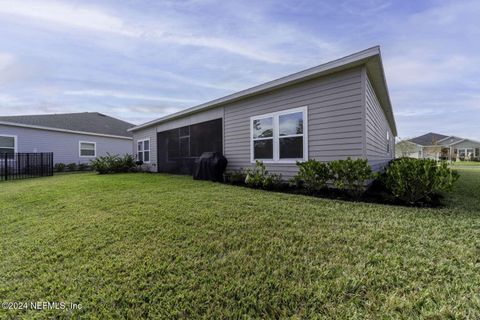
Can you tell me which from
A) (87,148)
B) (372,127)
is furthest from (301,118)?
(87,148)

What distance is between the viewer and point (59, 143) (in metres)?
16.2

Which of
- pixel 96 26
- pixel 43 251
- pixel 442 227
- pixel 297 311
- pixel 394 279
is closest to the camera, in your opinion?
pixel 297 311

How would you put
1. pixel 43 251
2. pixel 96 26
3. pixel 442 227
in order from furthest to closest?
pixel 96 26, pixel 442 227, pixel 43 251

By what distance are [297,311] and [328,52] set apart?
9.31m

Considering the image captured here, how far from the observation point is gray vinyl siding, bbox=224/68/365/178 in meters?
5.23

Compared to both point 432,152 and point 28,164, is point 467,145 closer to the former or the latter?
point 432,152

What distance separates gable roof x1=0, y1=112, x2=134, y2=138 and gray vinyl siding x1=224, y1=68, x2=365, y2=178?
16.0 meters

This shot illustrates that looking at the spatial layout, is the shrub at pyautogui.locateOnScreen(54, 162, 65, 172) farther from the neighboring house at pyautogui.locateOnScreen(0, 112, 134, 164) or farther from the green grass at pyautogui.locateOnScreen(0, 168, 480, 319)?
the green grass at pyautogui.locateOnScreen(0, 168, 480, 319)

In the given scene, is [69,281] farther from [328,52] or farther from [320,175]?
[328,52]

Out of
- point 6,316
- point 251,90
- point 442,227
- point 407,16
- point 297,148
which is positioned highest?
point 407,16

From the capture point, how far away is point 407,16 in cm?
641

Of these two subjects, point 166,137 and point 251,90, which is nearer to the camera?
point 251,90

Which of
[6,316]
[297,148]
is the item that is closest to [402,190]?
[297,148]

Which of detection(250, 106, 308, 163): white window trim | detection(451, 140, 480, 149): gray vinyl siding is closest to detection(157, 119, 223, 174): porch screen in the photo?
detection(250, 106, 308, 163): white window trim
